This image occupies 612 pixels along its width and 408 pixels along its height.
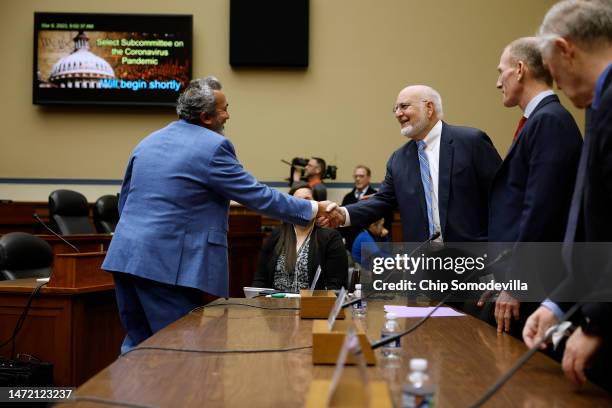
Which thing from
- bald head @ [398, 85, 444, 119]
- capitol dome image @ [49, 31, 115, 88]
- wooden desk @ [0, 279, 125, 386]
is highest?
capitol dome image @ [49, 31, 115, 88]

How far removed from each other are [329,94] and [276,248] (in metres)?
4.22

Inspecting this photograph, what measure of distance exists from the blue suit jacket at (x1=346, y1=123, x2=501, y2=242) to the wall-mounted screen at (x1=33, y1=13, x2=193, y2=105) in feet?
16.7

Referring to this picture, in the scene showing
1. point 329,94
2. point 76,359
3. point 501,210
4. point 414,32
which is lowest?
point 76,359

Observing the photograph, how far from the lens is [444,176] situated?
9.63 ft

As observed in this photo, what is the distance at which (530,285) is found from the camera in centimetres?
189

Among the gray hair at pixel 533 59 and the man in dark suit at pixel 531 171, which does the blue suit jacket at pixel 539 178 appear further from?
the gray hair at pixel 533 59

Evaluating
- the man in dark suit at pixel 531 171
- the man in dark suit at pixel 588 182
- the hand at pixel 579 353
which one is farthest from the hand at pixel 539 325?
the man in dark suit at pixel 531 171

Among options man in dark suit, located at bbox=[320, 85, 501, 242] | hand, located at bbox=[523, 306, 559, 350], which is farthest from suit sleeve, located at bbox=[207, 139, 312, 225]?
hand, located at bbox=[523, 306, 559, 350]

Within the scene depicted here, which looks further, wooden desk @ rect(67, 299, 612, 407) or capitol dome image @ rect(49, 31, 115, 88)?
capitol dome image @ rect(49, 31, 115, 88)

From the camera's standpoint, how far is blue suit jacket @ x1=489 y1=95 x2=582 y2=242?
189 centimetres

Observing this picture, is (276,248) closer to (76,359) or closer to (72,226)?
(76,359)

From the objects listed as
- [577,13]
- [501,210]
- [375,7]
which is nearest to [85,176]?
[375,7]

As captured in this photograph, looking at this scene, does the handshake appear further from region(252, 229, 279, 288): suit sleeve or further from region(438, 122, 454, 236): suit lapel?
region(252, 229, 279, 288): suit sleeve

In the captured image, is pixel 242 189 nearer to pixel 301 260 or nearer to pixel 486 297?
pixel 486 297
